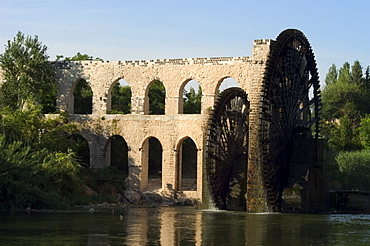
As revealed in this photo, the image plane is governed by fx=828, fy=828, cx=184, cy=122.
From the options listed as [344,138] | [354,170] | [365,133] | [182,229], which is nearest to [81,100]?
[344,138]

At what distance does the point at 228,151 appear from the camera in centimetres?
2738

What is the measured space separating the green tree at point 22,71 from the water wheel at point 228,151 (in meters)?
10.7

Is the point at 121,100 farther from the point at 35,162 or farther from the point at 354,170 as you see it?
the point at 35,162

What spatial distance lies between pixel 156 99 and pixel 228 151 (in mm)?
16872

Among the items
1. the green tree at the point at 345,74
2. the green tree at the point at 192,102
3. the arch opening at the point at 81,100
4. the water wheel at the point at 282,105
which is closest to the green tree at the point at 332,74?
the green tree at the point at 345,74

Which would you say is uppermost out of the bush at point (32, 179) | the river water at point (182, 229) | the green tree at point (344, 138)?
the green tree at point (344, 138)

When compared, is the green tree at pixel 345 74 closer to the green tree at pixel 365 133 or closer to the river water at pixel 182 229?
the green tree at pixel 365 133

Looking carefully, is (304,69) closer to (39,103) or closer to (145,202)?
(145,202)

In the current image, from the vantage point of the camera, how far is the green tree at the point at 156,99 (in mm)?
43250

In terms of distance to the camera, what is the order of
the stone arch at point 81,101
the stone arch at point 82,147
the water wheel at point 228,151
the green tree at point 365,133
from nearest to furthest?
1. the water wheel at point 228,151
2. the stone arch at point 82,147
3. the stone arch at point 81,101
4. the green tree at point 365,133

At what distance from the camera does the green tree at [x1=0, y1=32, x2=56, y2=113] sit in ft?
115

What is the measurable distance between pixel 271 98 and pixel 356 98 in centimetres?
2963

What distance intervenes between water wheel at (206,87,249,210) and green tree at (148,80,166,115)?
15.4 m

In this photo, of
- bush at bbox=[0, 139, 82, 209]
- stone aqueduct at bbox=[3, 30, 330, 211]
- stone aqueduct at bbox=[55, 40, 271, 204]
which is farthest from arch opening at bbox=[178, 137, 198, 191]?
bush at bbox=[0, 139, 82, 209]
